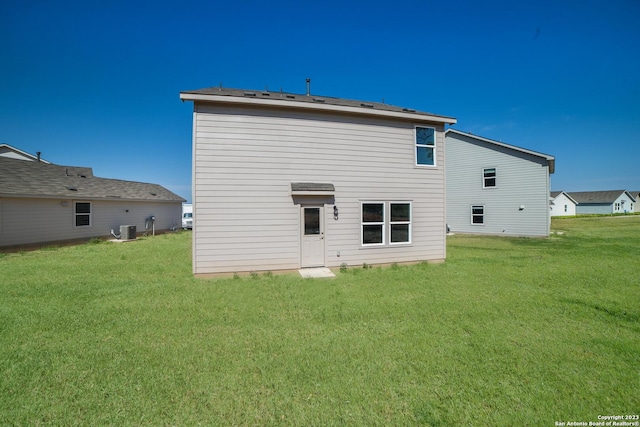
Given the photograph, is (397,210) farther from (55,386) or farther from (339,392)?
(55,386)

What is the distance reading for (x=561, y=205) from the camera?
4459cm

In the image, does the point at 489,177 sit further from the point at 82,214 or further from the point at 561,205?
the point at 561,205

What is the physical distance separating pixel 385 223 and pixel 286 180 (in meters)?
3.62

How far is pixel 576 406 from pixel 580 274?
6.64 meters

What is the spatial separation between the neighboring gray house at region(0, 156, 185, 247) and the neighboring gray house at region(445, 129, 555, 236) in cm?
2283

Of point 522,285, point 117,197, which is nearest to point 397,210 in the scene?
point 522,285

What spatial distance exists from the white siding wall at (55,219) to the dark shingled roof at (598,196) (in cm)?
7204

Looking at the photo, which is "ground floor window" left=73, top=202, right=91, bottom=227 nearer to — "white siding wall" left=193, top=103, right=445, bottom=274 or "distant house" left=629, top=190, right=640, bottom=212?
"white siding wall" left=193, top=103, right=445, bottom=274

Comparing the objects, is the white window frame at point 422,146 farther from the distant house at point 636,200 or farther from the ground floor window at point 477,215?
the distant house at point 636,200

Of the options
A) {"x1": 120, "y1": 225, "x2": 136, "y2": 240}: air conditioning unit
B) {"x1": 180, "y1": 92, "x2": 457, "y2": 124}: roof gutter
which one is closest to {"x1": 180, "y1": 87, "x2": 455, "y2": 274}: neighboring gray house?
{"x1": 180, "y1": 92, "x2": 457, "y2": 124}: roof gutter

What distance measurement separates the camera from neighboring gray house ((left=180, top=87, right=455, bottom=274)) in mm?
7176

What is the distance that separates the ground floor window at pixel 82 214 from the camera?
586 inches

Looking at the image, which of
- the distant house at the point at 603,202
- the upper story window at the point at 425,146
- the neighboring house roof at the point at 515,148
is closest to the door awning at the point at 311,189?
the upper story window at the point at 425,146

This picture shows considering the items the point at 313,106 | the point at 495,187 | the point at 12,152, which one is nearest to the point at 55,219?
the point at 313,106
